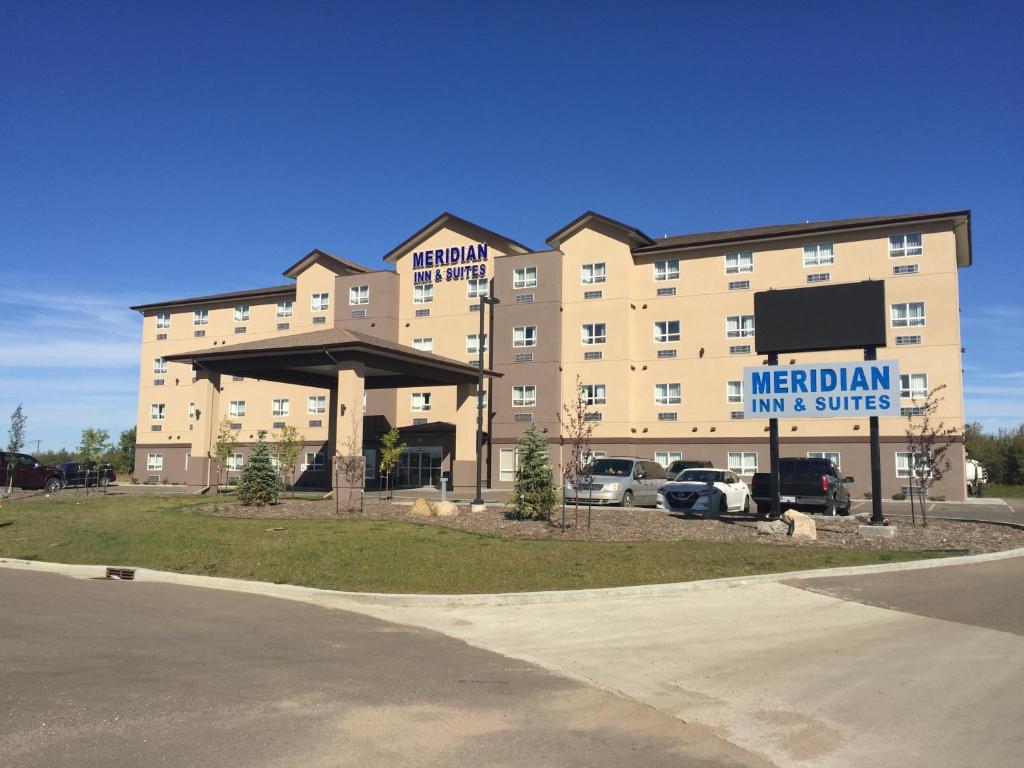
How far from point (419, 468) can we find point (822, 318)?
30.9 m

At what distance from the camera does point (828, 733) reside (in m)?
5.89

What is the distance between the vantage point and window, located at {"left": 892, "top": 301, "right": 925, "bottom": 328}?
37031 mm

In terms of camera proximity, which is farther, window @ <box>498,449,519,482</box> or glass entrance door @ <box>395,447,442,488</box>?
glass entrance door @ <box>395,447,442,488</box>

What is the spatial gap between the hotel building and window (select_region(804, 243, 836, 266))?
0.07m

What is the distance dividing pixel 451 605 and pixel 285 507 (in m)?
15.3

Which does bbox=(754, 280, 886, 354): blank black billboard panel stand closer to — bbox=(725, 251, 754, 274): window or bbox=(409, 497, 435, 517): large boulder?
bbox=(409, 497, 435, 517): large boulder

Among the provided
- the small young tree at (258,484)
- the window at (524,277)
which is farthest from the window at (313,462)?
the small young tree at (258,484)

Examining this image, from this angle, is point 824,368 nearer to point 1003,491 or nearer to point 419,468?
point 419,468

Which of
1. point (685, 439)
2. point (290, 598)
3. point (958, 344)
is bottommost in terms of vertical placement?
point (290, 598)

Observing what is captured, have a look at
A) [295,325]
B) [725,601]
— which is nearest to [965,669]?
[725,601]

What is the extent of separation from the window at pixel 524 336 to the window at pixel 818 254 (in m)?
14.2

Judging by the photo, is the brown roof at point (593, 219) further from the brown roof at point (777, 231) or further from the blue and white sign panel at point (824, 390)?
the blue and white sign panel at point (824, 390)

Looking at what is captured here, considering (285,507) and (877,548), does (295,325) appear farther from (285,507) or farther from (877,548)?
(877,548)

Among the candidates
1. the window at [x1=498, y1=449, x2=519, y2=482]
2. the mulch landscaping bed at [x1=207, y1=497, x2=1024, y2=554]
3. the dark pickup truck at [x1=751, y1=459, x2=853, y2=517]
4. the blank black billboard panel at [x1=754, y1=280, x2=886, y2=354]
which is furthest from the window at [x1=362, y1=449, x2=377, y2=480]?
the blank black billboard panel at [x1=754, y1=280, x2=886, y2=354]
